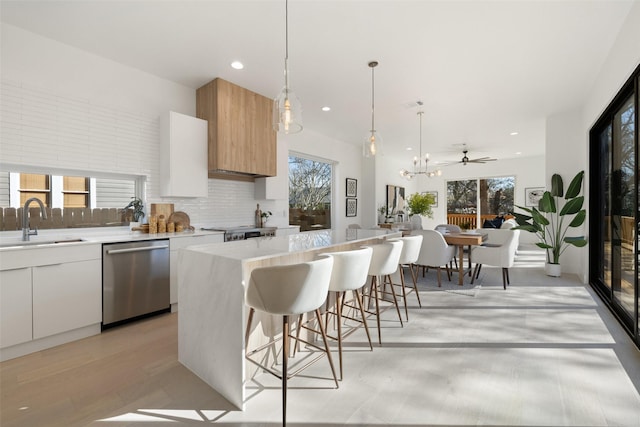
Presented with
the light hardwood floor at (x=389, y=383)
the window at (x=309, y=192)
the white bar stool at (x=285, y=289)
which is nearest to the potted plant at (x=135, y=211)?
the light hardwood floor at (x=389, y=383)

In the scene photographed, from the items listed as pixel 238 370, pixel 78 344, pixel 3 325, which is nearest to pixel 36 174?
pixel 3 325

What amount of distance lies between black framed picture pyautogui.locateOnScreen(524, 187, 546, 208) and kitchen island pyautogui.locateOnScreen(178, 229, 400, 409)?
949 cm

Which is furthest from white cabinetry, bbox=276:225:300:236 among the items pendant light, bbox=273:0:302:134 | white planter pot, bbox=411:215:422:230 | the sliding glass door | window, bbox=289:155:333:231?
the sliding glass door

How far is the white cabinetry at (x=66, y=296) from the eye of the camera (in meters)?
2.47

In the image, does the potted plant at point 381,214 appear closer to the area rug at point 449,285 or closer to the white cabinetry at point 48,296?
the area rug at point 449,285

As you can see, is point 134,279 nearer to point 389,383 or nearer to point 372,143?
point 389,383

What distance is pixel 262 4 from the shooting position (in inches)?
95.3

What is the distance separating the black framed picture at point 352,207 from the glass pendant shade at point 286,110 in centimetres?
494

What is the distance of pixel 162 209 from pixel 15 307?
5.38 feet

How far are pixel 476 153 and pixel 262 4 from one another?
7915 millimetres

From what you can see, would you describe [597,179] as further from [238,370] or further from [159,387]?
[159,387]

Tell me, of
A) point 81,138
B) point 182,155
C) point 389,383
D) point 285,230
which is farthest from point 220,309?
point 285,230

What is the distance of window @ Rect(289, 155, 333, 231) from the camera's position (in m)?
5.96

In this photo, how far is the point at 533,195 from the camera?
930 centimetres
